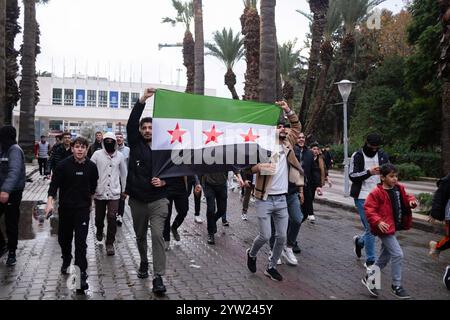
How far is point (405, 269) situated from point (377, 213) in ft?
5.64

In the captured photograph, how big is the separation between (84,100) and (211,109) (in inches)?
3351

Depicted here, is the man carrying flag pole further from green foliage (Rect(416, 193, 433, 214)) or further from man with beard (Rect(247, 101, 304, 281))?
green foliage (Rect(416, 193, 433, 214))

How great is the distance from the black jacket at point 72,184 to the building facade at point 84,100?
2523 inches

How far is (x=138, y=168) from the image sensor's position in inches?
209

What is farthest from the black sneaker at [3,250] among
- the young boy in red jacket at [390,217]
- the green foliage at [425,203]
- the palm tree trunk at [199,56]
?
the palm tree trunk at [199,56]

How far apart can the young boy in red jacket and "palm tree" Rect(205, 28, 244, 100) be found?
29.7 metres

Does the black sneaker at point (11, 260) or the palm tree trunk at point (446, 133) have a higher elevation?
the palm tree trunk at point (446, 133)

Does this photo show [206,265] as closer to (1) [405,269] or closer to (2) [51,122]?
(1) [405,269]

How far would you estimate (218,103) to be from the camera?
6.16 m

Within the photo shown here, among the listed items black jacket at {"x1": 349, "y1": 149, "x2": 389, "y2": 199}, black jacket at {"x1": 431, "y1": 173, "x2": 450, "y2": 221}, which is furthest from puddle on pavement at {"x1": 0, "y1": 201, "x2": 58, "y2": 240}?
black jacket at {"x1": 431, "y1": 173, "x2": 450, "y2": 221}

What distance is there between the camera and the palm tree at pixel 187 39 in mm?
34062

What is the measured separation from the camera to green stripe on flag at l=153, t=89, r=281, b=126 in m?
5.77

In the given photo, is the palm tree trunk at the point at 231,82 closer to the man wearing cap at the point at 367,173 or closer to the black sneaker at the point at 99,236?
the black sneaker at the point at 99,236
